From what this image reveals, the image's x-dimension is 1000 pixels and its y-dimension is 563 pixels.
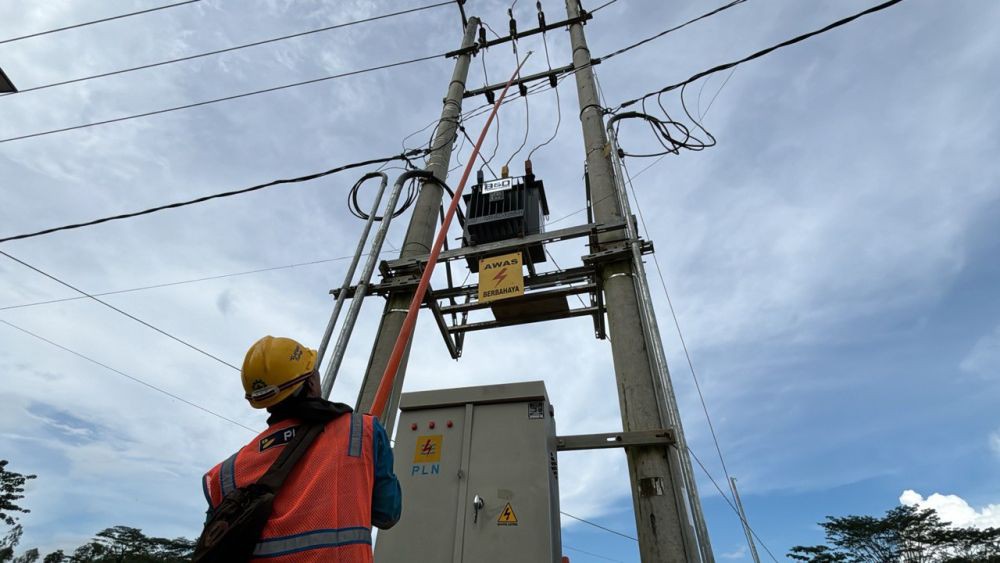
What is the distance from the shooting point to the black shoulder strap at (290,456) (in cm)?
120

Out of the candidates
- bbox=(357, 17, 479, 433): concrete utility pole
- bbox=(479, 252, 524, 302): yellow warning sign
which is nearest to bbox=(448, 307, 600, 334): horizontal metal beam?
bbox=(479, 252, 524, 302): yellow warning sign

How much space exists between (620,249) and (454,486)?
2310 mm

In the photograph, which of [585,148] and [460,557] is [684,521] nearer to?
[460,557]

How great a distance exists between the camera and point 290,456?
4.17 ft

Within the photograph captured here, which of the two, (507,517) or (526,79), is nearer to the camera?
(507,517)

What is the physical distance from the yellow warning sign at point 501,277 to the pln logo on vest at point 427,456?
1477 millimetres

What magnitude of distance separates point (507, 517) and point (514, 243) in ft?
8.29

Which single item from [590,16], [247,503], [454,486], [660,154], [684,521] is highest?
[590,16]

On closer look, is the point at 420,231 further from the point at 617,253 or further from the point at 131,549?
the point at 131,549

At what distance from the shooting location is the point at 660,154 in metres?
5.17

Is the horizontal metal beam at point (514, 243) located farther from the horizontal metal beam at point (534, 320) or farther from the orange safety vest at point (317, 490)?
the orange safety vest at point (317, 490)

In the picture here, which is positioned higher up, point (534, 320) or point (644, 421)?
point (534, 320)

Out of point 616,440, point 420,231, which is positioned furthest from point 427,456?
point 420,231

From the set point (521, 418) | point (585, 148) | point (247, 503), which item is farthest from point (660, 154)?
point (247, 503)
